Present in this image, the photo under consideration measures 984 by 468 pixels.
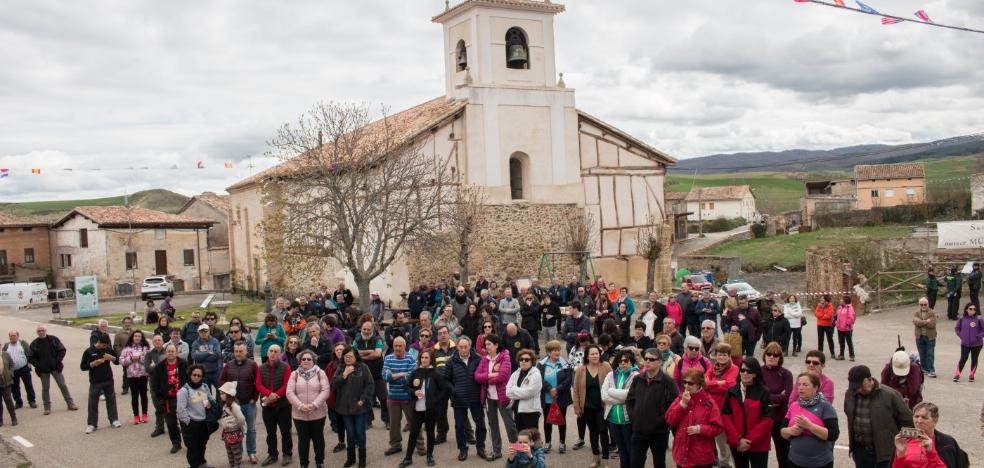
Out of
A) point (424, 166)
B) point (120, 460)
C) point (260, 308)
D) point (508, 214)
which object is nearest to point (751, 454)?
point (120, 460)

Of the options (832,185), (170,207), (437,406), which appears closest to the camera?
(437,406)

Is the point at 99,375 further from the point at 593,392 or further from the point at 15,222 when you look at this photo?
the point at 15,222

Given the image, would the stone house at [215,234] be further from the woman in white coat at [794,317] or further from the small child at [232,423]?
the small child at [232,423]

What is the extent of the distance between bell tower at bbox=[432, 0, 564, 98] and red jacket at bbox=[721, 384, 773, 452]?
22.4 meters

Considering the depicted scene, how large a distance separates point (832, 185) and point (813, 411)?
8839 cm

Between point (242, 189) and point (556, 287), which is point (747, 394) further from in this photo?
point (242, 189)

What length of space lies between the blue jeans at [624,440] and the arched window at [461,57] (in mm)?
22375

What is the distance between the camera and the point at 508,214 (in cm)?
3002

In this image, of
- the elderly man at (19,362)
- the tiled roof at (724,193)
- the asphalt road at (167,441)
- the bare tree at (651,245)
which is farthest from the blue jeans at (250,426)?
the tiled roof at (724,193)

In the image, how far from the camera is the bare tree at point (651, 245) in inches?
1262

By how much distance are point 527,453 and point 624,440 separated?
1932 millimetres

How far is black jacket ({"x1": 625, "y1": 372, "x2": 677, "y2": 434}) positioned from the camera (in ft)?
28.6

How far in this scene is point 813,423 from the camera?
7.52m

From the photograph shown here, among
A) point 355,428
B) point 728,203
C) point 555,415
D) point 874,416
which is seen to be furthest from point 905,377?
point 728,203
